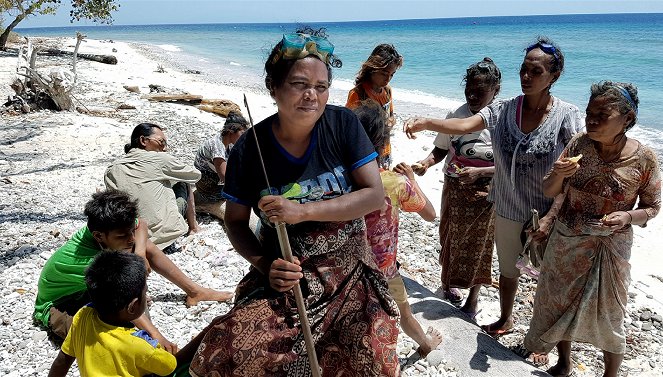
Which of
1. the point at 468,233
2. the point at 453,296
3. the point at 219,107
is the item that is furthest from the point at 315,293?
the point at 219,107

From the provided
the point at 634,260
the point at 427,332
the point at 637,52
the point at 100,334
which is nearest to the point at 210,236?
the point at 427,332

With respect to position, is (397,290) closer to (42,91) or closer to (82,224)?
(82,224)

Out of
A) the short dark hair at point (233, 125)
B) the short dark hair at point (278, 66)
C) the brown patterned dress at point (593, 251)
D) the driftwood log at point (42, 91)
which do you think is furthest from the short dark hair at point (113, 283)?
the driftwood log at point (42, 91)

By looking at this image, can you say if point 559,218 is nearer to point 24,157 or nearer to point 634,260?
point 634,260

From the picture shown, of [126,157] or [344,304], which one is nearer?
[344,304]

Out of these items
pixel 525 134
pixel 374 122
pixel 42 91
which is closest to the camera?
pixel 374 122

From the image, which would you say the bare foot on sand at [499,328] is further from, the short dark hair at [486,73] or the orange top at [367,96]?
the orange top at [367,96]

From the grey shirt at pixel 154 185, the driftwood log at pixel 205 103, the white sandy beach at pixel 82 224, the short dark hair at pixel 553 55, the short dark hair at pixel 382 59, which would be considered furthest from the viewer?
the driftwood log at pixel 205 103

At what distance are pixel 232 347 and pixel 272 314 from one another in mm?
202

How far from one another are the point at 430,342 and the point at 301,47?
2.36m

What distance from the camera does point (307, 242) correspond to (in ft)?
7.47

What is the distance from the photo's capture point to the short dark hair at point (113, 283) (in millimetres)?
2584

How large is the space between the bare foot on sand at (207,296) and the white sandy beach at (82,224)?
→ 0.19 ft

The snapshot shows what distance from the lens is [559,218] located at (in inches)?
135
